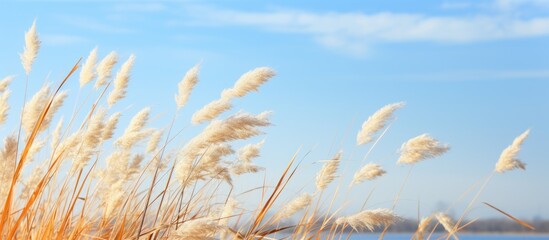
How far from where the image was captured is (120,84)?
3.40m

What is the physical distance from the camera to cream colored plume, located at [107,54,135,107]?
11.1 ft

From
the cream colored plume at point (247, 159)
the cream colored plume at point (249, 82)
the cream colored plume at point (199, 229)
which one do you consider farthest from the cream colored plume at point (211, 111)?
the cream colored plume at point (199, 229)

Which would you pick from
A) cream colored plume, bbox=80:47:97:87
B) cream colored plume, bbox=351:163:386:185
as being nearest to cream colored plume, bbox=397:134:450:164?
cream colored plume, bbox=351:163:386:185

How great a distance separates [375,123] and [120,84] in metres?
1.24

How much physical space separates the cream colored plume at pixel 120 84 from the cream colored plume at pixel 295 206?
3.24ft

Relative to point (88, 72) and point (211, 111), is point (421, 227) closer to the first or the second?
point (211, 111)

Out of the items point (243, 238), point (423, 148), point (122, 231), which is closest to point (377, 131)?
point (423, 148)

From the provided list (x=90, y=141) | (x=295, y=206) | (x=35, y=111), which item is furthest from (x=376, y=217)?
(x=35, y=111)

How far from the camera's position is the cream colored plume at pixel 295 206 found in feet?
9.81

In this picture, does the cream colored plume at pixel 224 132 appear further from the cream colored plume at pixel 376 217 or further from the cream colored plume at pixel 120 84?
the cream colored plume at pixel 120 84

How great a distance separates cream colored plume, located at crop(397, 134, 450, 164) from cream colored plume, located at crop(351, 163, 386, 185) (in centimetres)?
14

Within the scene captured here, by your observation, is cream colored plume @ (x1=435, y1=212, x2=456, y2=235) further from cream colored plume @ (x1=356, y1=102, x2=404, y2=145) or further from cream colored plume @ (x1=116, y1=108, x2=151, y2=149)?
cream colored plume @ (x1=116, y1=108, x2=151, y2=149)

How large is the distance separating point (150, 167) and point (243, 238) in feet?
2.90

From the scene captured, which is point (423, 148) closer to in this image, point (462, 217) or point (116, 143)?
point (462, 217)
